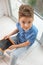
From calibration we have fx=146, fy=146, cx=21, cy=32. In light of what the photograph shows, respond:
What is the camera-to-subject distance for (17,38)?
1211mm

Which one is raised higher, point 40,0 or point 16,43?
point 40,0

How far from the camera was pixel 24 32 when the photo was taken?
111 cm

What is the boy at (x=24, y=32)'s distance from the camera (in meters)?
0.98

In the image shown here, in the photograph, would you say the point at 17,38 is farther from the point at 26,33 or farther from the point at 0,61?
the point at 0,61

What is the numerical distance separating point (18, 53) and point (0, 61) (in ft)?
0.83

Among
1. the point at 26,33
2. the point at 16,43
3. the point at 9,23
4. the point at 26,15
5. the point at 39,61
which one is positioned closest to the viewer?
the point at 26,15

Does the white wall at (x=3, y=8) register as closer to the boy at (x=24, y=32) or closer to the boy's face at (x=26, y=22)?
the boy at (x=24, y=32)

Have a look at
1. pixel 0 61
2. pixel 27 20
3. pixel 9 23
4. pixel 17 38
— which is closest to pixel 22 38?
pixel 17 38

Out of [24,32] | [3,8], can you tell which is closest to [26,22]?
[24,32]

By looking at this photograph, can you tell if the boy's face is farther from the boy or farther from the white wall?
the white wall

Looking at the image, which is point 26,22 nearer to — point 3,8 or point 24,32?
point 24,32

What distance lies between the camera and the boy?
0.98 m

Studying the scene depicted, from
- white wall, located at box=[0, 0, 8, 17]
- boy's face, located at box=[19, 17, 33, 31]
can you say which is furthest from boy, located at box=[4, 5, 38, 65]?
white wall, located at box=[0, 0, 8, 17]

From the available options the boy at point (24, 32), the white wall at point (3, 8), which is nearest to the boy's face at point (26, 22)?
the boy at point (24, 32)
